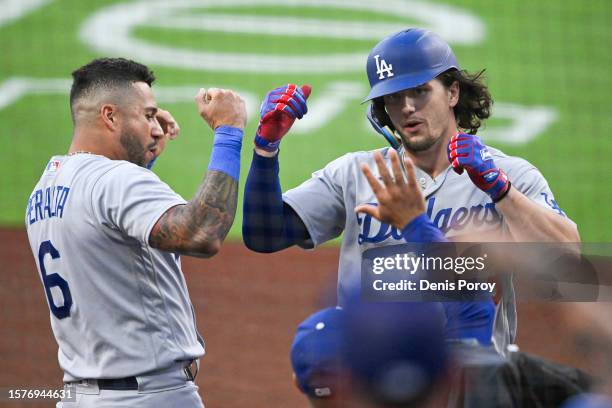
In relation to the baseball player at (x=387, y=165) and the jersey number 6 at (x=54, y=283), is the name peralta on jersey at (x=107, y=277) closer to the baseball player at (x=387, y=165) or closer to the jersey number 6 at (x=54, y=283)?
the jersey number 6 at (x=54, y=283)

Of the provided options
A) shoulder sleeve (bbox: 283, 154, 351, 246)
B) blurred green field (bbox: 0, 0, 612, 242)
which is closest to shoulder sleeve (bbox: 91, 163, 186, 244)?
shoulder sleeve (bbox: 283, 154, 351, 246)

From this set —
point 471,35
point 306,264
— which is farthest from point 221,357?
point 471,35

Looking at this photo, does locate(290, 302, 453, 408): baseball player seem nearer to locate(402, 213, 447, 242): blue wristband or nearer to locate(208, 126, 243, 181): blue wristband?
locate(402, 213, 447, 242): blue wristband

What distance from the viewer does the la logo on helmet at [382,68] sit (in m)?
3.29

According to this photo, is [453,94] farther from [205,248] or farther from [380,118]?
[205,248]

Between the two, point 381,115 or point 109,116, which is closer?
point 109,116

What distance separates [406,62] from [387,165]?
395mm

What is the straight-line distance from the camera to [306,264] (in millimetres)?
9273

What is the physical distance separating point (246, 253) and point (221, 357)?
213cm

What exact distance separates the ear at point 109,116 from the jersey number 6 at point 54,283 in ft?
1.45

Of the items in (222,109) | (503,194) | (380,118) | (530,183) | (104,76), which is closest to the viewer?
(503,194)

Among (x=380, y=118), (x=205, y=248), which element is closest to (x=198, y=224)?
(x=205, y=248)

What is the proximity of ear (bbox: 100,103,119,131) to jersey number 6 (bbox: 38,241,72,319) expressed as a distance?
17.4 inches

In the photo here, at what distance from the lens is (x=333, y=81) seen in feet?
41.4
